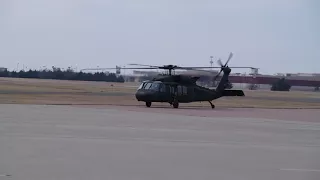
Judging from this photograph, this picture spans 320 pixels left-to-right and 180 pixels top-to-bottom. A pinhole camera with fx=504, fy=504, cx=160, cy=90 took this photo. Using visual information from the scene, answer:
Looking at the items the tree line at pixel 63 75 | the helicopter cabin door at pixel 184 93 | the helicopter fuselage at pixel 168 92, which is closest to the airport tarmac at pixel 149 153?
the helicopter fuselage at pixel 168 92

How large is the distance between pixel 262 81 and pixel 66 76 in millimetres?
60463

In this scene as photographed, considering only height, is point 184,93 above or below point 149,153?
above

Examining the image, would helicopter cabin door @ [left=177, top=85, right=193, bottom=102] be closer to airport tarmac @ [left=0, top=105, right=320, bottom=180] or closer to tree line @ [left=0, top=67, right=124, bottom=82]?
airport tarmac @ [left=0, top=105, right=320, bottom=180]

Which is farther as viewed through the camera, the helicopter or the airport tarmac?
the helicopter

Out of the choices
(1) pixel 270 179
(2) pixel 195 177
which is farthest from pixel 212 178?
(1) pixel 270 179

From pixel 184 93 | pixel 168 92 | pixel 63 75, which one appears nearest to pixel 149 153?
pixel 168 92

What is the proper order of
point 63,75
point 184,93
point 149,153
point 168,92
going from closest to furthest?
point 149,153
point 168,92
point 184,93
point 63,75

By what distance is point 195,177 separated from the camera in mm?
8719

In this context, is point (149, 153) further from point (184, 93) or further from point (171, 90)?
point (184, 93)

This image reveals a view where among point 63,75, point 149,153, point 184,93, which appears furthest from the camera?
point 63,75

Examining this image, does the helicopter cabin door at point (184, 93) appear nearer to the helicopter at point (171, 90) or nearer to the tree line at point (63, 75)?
the helicopter at point (171, 90)

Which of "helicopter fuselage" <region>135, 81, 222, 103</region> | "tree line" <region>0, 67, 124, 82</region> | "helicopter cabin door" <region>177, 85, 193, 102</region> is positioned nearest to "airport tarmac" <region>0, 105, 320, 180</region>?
"helicopter fuselage" <region>135, 81, 222, 103</region>

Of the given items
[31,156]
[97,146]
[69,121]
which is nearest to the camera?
[31,156]

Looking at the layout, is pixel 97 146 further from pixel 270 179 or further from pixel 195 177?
pixel 270 179
